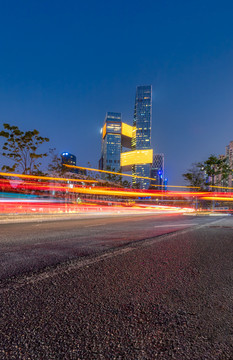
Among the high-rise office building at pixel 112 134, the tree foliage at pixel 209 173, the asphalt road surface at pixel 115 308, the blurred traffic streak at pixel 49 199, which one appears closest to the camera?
the asphalt road surface at pixel 115 308

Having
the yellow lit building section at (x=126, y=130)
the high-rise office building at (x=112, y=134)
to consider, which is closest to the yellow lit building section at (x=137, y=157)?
the yellow lit building section at (x=126, y=130)

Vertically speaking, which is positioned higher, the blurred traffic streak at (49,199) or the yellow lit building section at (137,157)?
the yellow lit building section at (137,157)

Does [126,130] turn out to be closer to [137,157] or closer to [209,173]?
[137,157]

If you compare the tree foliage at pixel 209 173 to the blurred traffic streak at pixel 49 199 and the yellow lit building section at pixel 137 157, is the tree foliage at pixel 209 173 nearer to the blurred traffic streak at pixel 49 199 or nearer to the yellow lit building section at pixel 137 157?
the blurred traffic streak at pixel 49 199

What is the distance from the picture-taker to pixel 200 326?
6.07ft

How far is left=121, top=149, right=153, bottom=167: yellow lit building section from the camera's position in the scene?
2435 inches

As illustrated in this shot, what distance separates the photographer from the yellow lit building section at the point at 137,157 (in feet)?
203

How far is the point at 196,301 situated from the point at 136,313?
2.48 feet

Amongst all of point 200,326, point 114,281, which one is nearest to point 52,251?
point 114,281

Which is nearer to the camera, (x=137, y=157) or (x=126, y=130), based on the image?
(x=137, y=157)

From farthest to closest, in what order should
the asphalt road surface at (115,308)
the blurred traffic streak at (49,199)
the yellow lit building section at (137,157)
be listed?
1. the yellow lit building section at (137,157)
2. the blurred traffic streak at (49,199)
3. the asphalt road surface at (115,308)

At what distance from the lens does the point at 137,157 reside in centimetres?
6388

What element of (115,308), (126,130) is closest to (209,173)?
(115,308)

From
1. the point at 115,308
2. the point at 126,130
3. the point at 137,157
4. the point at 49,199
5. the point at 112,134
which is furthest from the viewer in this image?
the point at 112,134
